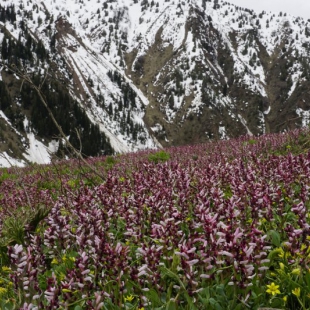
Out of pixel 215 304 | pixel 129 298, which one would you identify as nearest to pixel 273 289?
pixel 215 304

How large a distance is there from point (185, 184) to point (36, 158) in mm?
129211

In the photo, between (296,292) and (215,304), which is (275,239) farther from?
(215,304)

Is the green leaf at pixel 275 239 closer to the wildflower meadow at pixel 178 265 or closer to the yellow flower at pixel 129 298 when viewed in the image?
the wildflower meadow at pixel 178 265

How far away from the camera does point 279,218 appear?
A: 4.20 meters

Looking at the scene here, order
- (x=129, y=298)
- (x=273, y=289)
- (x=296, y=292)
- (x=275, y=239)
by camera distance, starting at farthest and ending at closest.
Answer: (x=275, y=239) → (x=129, y=298) → (x=273, y=289) → (x=296, y=292)

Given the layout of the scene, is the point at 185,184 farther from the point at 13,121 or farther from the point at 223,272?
the point at 13,121

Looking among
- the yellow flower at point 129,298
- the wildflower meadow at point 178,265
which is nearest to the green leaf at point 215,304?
the wildflower meadow at point 178,265

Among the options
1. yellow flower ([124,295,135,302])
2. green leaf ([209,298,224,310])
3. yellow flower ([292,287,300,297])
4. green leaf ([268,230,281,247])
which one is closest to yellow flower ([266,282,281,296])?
yellow flower ([292,287,300,297])

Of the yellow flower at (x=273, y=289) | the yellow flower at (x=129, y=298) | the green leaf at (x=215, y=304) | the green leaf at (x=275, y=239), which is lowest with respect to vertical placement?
the yellow flower at (x=129, y=298)

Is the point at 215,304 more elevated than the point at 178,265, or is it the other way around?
the point at 178,265

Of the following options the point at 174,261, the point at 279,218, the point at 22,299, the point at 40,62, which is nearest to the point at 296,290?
the point at 174,261

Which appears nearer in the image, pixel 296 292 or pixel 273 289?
pixel 296 292

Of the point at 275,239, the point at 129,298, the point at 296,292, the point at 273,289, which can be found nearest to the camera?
the point at 296,292

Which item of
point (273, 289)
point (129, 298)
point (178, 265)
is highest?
point (178, 265)
